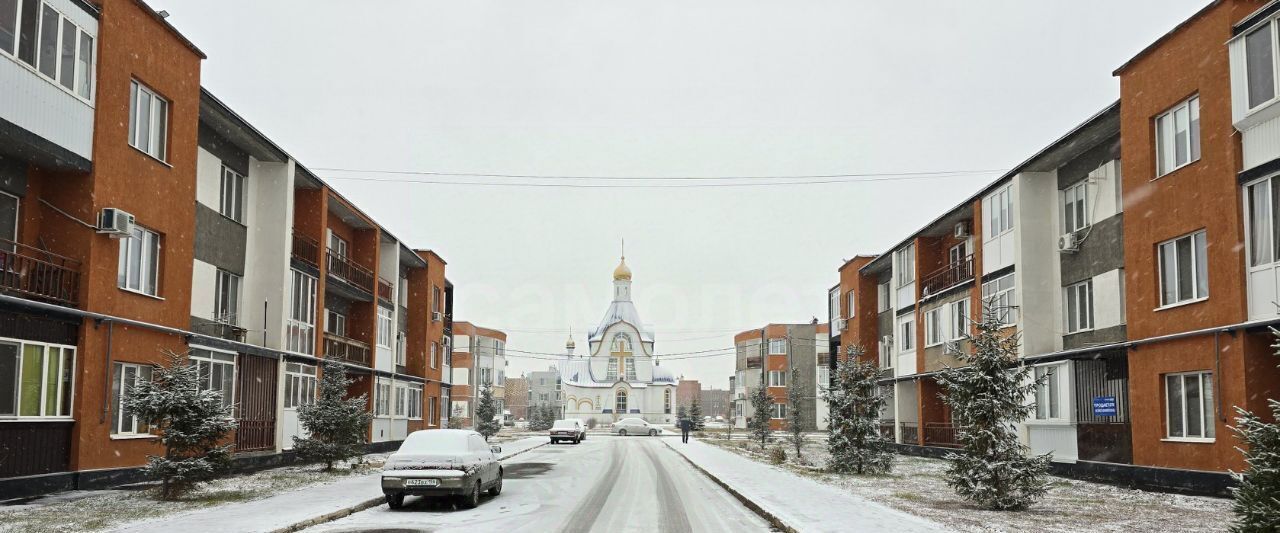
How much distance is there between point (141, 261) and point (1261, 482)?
1914 centimetres

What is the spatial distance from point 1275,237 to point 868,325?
95.3 feet

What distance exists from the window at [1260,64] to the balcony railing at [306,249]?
77.5 feet

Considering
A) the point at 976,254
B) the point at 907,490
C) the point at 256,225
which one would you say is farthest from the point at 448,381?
the point at 907,490

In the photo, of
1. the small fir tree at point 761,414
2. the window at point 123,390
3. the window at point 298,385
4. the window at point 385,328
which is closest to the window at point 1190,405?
the window at point 123,390

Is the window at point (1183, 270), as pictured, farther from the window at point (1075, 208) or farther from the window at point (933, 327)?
the window at point (933, 327)

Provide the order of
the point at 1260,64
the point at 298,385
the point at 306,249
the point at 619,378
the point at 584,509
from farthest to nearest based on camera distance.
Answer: the point at 619,378 → the point at 306,249 → the point at 298,385 → the point at 1260,64 → the point at 584,509

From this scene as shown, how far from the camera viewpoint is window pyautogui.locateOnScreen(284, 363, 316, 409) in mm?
27844

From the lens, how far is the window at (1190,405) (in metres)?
18.2

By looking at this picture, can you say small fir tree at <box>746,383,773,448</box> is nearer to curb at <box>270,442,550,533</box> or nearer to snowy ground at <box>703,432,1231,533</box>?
snowy ground at <box>703,432,1231,533</box>

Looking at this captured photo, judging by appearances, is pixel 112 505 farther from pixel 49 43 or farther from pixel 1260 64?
pixel 1260 64

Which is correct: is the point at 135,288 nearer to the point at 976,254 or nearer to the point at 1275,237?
the point at 1275,237

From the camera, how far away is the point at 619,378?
10125 cm

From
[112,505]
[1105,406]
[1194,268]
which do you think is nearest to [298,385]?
[112,505]

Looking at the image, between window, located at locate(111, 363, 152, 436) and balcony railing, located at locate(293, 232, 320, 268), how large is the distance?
9089mm
